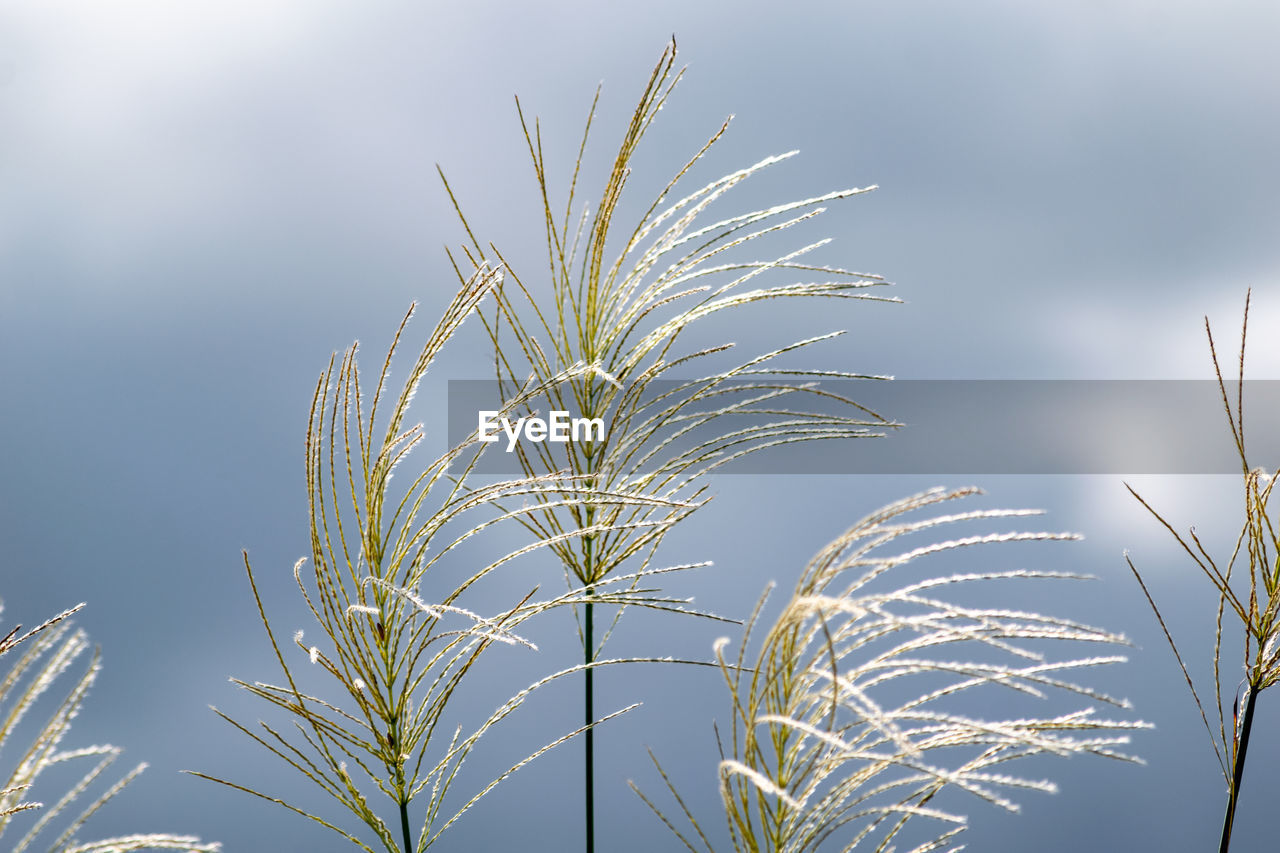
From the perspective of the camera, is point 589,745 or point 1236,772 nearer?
point 1236,772

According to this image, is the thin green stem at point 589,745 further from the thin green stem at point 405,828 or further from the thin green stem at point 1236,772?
the thin green stem at point 1236,772

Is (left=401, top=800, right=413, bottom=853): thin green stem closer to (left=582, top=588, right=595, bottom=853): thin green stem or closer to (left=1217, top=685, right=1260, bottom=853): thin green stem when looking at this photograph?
(left=582, top=588, right=595, bottom=853): thin green stem

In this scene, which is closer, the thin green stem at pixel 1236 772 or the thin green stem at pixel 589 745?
the thin green stem at pixel 1236 772

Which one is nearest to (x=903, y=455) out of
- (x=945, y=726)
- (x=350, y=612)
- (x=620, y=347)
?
(x=620, y=347)

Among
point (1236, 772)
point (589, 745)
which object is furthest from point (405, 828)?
point (1236, 772)

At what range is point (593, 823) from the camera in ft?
6.78

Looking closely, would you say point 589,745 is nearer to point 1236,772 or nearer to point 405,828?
point 405,828

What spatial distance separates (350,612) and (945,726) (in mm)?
842

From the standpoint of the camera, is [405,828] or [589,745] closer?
[405,828]

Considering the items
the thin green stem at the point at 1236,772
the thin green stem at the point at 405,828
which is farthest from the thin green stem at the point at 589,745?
the thin green stem at the point at 1236,772

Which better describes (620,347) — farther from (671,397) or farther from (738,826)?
(738,826)

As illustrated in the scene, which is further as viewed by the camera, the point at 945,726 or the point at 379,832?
the point at 379,832

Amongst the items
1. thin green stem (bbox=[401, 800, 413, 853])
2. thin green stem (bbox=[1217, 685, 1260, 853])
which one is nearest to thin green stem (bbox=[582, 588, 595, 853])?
thin green stem (bbox=[401, 800, 413, 853])

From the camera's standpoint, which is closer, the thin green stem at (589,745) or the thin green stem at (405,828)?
the thin green stem at (405,828)
